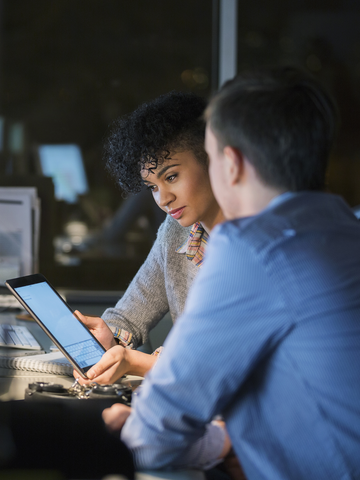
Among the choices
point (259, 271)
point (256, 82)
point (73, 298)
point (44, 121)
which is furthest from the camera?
point (44, 121)

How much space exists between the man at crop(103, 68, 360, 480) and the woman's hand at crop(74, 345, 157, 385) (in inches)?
16.0

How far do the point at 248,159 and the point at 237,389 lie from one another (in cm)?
30

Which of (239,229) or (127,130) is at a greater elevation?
(127,130)

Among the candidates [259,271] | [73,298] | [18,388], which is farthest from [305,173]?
[73,298]

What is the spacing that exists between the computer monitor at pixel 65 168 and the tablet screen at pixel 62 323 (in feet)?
8.49

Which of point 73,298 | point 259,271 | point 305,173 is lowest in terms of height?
point 73,298

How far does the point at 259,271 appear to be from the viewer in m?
0.62

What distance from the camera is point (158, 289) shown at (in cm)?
159

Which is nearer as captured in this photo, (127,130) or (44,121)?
(127,130)

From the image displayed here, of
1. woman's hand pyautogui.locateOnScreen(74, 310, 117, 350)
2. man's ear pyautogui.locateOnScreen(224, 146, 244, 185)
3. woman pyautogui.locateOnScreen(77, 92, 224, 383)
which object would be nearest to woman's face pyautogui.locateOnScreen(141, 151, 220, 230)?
woman pyautogui.locateOnScreen(77, 92, 224, 383)

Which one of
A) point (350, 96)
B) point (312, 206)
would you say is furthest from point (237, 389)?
point (350, 96)

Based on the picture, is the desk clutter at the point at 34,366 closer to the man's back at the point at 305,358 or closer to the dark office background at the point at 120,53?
the man's back at the point at 305,358

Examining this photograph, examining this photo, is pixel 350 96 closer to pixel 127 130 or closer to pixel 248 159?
pixel 127 130

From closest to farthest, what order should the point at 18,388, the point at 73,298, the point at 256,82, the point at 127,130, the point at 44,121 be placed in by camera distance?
1. the point at 256,82
2. the point at 18,388
3. the point at 127,130
4. the point at 73,298
5. the point at 44,121
